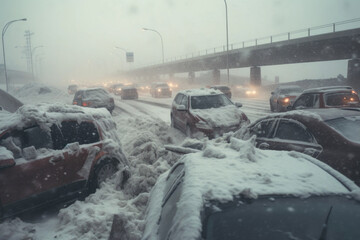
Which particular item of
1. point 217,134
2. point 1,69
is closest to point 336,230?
point 217,134

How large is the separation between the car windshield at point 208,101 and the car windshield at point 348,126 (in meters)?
6.06

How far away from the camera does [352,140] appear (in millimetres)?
4477

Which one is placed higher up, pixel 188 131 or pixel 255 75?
pixel 255 75

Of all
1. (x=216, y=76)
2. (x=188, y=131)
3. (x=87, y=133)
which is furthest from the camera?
(x=216, y=76)

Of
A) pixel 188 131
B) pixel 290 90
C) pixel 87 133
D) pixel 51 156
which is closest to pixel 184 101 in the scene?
pixel 188 131

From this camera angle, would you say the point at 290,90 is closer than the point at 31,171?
No

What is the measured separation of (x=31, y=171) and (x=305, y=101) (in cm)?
865

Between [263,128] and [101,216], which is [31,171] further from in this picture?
[263,128]

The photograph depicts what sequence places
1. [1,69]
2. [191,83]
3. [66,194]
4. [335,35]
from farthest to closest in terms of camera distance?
[1,69] → [191,83] → [335,35] → [66,194]

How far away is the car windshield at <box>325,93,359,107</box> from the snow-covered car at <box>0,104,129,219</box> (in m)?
6.92

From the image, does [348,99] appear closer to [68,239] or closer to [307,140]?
[307,140]

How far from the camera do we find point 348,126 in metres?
4.87

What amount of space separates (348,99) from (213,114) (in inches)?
173

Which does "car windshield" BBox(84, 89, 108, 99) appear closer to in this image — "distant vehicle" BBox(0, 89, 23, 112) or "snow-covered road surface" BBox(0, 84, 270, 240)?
"distant vehicle" BBox(0, 89, 23, 112)
